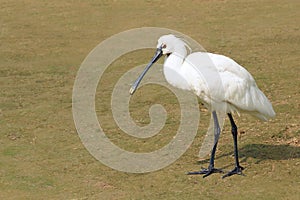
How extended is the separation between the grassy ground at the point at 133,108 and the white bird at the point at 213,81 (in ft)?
1.70

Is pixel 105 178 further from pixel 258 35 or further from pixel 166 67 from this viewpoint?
pixel 258 35

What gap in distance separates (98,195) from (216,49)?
6.20 meters

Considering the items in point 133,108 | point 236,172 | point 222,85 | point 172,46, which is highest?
point 172,46

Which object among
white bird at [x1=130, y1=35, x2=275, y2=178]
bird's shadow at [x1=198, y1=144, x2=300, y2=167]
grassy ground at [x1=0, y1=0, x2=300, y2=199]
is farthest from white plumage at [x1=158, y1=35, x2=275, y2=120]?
grassy ground at [x1=0, y1=0, x2=300, y2=199]

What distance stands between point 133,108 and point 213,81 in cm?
276

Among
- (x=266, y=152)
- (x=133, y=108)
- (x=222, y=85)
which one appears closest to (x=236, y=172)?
(x=266, y=152)

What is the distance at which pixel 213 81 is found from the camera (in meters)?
6.88

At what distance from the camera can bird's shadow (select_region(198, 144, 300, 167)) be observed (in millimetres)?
7520

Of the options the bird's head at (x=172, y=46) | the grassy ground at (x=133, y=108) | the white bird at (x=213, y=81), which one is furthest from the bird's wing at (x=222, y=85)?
the grassy ground at (x=133, y=108)

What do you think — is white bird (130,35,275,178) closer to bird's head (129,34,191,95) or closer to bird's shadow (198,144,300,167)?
bird's head (129,34,191,95)

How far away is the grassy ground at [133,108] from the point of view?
6957 millimetres

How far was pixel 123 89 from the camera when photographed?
10.4 meters

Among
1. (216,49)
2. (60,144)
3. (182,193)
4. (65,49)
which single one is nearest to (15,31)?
(65,49)

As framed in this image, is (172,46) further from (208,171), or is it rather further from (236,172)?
(236,172)
